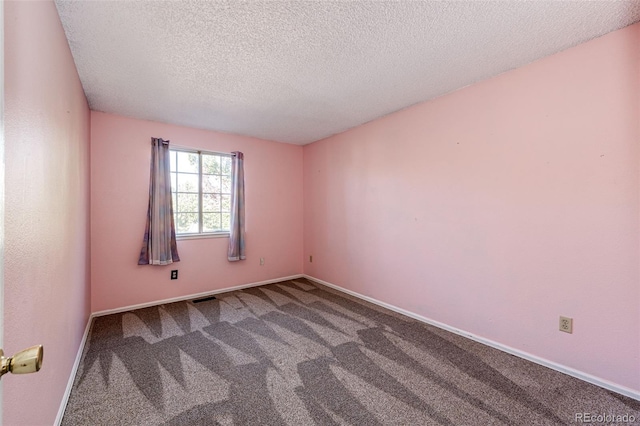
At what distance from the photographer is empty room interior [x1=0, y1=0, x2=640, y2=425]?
1.56m

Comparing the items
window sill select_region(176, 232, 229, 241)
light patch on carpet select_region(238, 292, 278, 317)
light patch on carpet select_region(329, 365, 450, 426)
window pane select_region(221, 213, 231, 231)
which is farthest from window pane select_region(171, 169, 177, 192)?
light patch on carpet select_region(329, 365, 450, 426)

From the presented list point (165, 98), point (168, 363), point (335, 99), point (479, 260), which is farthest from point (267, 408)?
point (165, 98)

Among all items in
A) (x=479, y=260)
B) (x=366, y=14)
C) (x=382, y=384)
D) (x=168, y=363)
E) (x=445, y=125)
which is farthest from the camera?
(x=445, y=125)

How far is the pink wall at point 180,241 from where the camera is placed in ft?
10.3

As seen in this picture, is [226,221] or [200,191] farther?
[226,221]

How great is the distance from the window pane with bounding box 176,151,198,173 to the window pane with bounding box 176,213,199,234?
62cm

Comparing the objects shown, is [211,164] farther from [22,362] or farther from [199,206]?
[22,362]

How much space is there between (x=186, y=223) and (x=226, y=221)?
1.83 feet

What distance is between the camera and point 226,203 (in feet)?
13.5

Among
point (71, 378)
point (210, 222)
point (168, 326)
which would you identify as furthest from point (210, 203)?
point (71, 378)

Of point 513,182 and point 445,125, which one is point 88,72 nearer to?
point 445,125

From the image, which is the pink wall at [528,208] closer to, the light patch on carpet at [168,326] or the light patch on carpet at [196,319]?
the light patch on carpet at [196,319]

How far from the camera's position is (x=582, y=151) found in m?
1.94

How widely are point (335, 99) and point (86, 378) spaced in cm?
313
